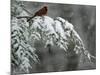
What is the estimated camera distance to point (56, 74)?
2.42 m

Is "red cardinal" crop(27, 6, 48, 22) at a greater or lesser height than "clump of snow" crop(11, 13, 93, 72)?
greater

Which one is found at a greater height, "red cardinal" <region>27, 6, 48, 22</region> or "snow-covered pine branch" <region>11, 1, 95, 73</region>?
"red cardinal" <region>27, 6, 48, 22</region>

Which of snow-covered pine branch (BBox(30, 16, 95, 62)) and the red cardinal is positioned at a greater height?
the red cardinal

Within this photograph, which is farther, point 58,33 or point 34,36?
point 58,33

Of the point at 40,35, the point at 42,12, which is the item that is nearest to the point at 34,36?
the point at 40,35

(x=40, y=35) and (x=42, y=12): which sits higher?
(x=42, y=12)

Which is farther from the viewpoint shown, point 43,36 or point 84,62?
point 84,62

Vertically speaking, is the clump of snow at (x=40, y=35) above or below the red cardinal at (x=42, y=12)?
below

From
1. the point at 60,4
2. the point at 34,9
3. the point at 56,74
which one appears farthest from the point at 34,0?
the point at 56,74

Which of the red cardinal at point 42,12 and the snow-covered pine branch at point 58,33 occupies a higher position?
the red cardinal at point 42,12

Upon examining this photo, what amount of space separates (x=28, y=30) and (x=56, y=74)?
23.1 inches

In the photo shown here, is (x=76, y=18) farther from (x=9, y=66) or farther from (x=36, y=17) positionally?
(x=9, y=66)

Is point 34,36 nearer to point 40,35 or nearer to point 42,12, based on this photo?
point 40,35

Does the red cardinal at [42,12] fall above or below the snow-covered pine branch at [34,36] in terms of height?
above
